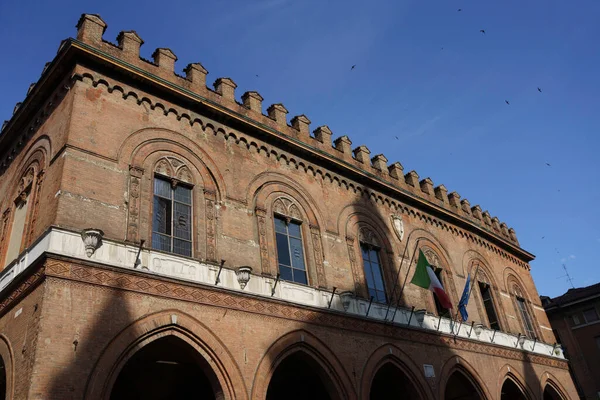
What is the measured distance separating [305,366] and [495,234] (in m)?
11.7

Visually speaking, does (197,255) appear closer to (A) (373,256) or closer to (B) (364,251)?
(B) (364,251)

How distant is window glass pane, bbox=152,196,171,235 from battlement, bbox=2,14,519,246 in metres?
3.11

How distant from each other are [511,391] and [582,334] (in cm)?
1401

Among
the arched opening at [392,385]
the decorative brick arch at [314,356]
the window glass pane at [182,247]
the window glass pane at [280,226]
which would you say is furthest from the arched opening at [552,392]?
the window glass pane at [182,247]

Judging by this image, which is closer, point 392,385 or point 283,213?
point 283,213

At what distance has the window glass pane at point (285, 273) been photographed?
44.0 ft

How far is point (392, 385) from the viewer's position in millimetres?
15430

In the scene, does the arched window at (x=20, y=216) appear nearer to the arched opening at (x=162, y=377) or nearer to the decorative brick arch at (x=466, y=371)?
the arched opening at (x=162, y=377)

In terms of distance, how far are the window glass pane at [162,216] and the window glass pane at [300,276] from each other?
3510mm

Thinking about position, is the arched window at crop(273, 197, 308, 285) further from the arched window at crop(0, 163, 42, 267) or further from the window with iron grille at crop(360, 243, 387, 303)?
the arched window at crop(0, 163, 42, 267)

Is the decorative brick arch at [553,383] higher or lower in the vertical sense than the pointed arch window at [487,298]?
lower

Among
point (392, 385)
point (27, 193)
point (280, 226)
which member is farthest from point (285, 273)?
point (27, 193)

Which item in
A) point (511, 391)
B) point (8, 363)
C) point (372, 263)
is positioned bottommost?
point (8, 363)

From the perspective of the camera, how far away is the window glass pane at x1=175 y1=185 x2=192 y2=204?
40.9ft
